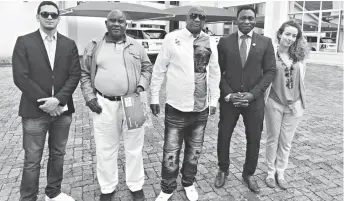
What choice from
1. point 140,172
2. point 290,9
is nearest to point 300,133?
point 140,172

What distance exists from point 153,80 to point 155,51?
11655 mm

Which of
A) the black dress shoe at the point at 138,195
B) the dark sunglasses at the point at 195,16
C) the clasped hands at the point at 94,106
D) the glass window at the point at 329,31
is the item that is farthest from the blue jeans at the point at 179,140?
the glass window at the point at 329,31

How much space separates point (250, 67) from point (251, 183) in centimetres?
143

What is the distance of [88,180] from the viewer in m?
3.78

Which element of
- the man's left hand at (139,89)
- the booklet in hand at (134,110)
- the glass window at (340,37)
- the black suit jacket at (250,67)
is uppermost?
the glass window at (340,37)

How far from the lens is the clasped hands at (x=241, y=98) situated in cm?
321

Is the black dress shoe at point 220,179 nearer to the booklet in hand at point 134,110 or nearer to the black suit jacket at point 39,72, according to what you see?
the booklet in hand at point 134,110

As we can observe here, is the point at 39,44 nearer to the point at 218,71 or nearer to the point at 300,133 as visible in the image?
the point at 218,71

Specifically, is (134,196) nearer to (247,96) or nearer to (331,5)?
(247,96)

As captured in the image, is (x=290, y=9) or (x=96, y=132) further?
(x=290, y=9)

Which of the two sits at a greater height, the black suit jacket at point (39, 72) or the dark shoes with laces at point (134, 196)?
the black suit jacket at point (39, 72)

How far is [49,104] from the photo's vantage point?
2.75 meters

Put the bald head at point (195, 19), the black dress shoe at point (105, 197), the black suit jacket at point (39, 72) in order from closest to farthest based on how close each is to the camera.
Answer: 1. the black suit jacket at point (39, 72)
2. the bald head at point (195, 19)
3. the black dress shoe at point (105, 197)

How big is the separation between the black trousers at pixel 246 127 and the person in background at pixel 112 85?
99cm
